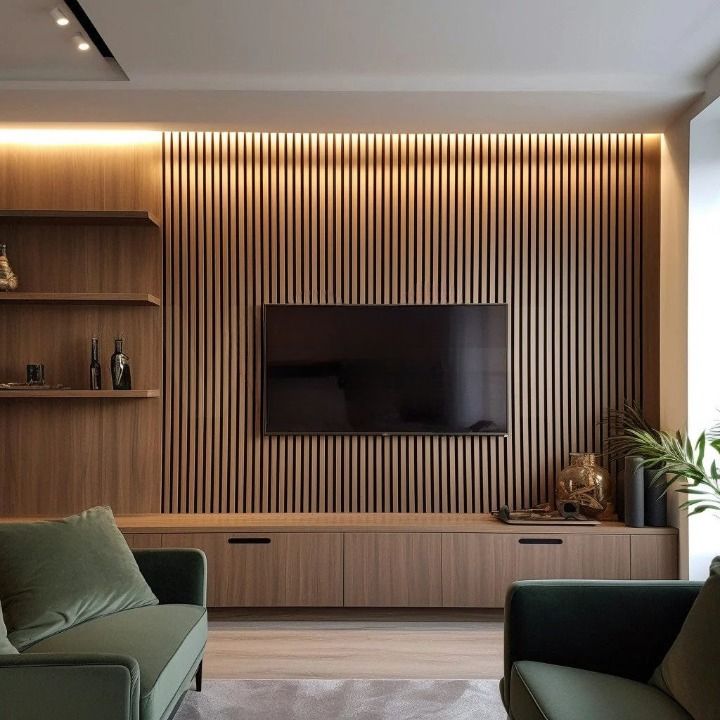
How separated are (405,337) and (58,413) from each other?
2.05 meters

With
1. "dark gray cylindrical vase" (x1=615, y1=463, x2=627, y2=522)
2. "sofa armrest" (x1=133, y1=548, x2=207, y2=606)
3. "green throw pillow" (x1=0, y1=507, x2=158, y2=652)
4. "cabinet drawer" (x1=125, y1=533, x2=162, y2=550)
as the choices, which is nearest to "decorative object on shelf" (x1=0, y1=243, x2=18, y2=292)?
"cabinet drawer" (x1=125, y1=533, x2=162, y2=550)

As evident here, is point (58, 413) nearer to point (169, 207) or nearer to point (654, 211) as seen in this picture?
point (169, 207)

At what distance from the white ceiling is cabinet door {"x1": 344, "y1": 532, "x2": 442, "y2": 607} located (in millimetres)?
2251

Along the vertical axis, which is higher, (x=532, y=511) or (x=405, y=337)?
(x=405, y=337)

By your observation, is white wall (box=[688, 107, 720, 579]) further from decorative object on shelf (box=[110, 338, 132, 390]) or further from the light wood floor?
decorative object on shelf (box=[110, 338, 132, 390])

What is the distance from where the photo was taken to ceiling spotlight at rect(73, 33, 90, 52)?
149 inches

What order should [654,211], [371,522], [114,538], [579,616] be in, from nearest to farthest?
[579,616]
[114,538]
[371,522]
[654,211]

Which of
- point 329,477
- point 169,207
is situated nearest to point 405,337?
point 329,477

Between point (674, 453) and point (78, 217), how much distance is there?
3.38 m

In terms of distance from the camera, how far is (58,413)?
496 centimetres

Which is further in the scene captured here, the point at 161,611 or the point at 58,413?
the point at 58,413

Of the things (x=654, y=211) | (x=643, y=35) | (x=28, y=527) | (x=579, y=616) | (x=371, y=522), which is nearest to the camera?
(x=579, y=616)

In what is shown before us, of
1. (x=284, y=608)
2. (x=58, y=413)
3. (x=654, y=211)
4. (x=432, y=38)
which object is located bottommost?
(x=284, y=608)

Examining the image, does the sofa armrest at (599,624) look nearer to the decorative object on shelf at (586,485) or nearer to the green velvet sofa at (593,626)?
the green velvet sofa at (593,626)
